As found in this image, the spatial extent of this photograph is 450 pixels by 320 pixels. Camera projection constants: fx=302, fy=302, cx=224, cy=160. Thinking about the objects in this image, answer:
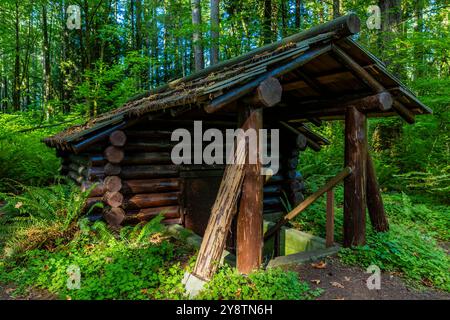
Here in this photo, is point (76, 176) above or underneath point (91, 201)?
above

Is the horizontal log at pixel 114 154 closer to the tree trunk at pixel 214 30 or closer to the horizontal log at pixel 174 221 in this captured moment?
the horizontal log at pixel 174 221

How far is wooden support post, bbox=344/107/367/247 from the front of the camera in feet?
16.6

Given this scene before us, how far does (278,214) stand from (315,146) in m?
2.23

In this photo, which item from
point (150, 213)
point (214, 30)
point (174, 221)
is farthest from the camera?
point (214, 30)

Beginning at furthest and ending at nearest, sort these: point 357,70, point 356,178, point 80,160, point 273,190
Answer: point 273,190 → point 80,160 → point 356,178 → point 357,70

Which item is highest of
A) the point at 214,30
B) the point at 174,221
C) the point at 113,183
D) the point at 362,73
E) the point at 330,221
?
the point at 214,30

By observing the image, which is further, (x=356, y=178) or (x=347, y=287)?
(x=356, y=178)

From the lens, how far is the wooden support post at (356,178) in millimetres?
5055

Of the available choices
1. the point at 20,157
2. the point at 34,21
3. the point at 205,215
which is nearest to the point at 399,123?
the point at 205,215

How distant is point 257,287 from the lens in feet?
12.1

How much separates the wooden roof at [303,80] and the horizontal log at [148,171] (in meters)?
1.02

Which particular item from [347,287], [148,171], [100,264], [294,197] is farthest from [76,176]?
[347,287]

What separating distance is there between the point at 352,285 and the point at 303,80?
330 cm

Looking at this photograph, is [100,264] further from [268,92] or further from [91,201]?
[268,92]
